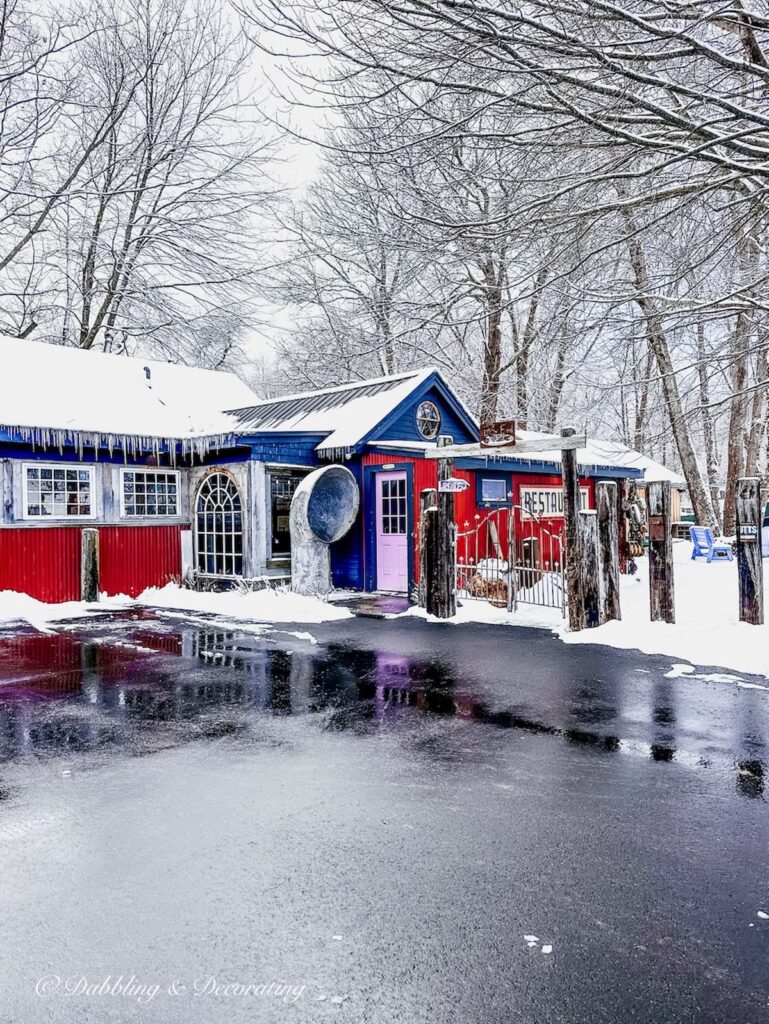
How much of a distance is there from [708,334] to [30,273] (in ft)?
68.6

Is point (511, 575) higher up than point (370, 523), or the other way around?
point (370, 523)

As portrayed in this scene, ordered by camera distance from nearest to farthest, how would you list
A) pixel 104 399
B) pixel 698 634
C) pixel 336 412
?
pixel 698 634 → pixel 104 399 → pixel 336 412

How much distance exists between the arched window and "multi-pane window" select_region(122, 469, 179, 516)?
0.60 metres

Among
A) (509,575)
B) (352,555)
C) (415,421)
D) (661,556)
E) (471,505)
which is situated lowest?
(509,575)

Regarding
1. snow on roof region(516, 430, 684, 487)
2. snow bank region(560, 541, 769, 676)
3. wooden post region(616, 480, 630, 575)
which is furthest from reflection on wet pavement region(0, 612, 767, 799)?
wooden post region(616, 480, 630, 575)

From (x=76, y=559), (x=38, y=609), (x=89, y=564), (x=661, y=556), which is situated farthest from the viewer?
(x=76, y=559)

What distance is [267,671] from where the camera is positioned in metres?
7.16

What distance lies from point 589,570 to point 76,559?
31.0ft

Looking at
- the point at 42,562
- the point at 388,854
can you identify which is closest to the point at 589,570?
the point at 388,854

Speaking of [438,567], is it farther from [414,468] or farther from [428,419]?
[428,419]

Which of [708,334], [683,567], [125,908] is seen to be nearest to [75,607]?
[125,908]

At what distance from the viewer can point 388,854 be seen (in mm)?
3203

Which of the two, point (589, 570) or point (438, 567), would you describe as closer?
point (589, 570)

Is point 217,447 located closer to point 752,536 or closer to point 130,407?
point 130,407
